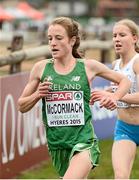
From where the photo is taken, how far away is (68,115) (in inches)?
251

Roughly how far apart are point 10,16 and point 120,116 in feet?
186

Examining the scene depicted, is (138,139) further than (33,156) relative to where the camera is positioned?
No

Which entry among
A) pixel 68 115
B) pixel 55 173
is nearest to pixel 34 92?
pixel 68 115

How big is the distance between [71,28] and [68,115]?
0.69m

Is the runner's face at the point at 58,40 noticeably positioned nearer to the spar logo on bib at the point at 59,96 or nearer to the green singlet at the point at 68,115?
the green singlet at the point at 68,115

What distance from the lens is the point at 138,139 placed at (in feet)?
24.2

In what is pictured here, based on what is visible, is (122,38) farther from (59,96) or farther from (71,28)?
(59,96)

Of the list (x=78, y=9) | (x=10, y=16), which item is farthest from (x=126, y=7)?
(x=10, y=16)

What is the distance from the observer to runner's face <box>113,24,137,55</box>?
736 centimetres

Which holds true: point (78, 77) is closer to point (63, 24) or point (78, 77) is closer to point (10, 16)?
point (63, 24)

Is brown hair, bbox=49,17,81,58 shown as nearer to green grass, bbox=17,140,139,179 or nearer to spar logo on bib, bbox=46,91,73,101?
spar logo on bib, bbox=46,91,73,101

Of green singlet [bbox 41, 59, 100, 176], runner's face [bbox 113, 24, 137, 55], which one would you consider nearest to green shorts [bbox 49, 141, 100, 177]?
green singlet [bbox 41, 59, 100, 176]

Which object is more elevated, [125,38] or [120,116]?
[125,38]

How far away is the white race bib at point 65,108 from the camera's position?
6.32 metres
